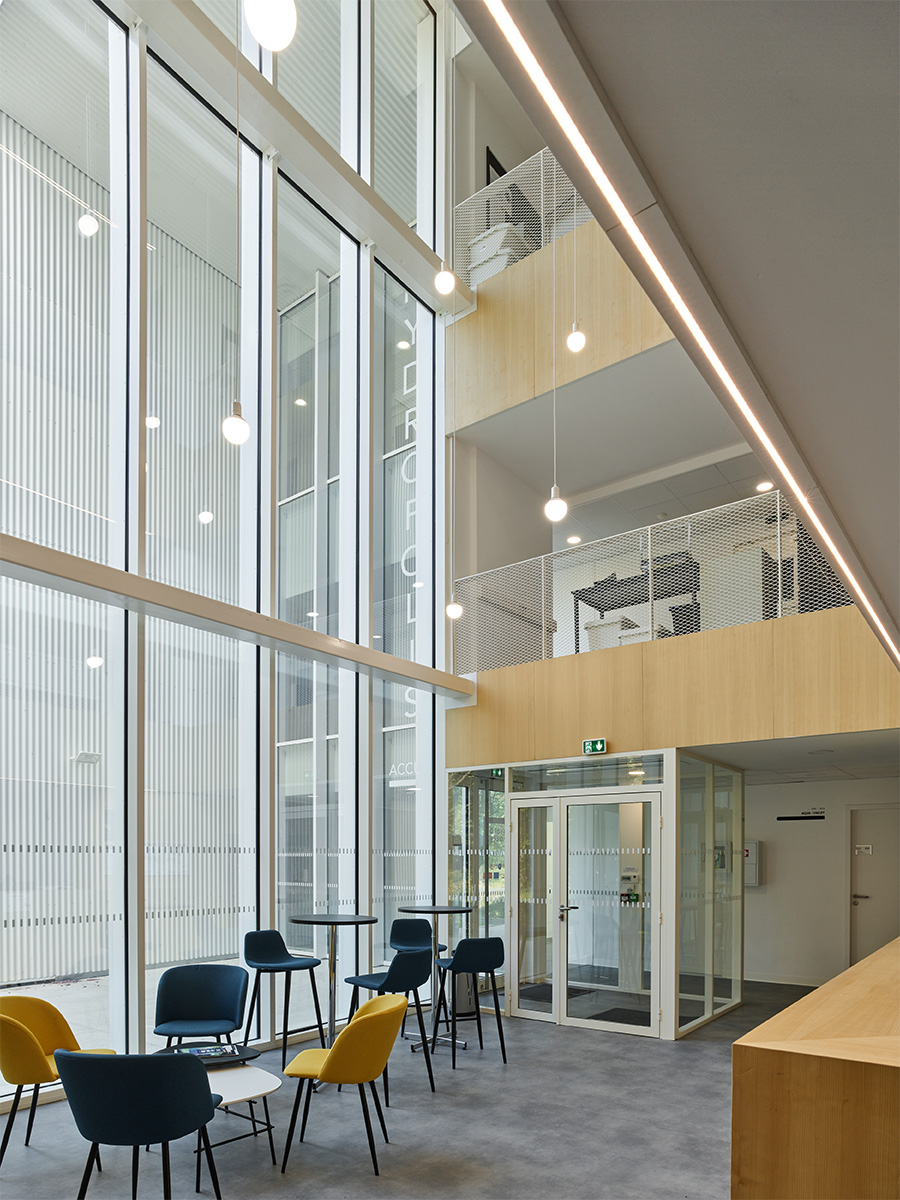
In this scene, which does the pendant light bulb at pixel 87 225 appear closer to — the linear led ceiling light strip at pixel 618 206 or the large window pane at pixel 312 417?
the large window pane at pixel 312 417

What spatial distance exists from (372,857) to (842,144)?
8469 mm

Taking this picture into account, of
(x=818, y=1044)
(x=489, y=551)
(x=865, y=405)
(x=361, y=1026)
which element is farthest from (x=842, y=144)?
(x=489, y=551)

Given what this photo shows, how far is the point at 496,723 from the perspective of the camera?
9945 millimetres

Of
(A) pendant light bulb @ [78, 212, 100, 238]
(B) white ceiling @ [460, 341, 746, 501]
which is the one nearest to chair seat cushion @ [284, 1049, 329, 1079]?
(A) pendant light bulb @ [78, 212, 100, 238]

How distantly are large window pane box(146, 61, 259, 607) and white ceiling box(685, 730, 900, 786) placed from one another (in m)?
4.64

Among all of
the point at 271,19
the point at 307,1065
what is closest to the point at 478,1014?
the point at 307,1065

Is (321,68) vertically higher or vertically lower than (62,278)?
higher

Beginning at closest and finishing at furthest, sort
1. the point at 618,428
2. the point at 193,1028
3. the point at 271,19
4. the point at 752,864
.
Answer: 1. the point at 271,19
2. the point at 193,1028
3. the point at 618,428
4. the point at 752,864

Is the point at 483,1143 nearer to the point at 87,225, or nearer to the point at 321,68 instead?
the point at 87,225

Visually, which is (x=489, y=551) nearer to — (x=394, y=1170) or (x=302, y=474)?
(x=302, y=474)

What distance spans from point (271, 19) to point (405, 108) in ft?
26.9

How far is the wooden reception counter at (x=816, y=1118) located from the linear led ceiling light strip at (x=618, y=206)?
1.65 meters

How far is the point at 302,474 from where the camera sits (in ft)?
29.5

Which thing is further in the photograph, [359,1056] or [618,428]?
[618,428]
